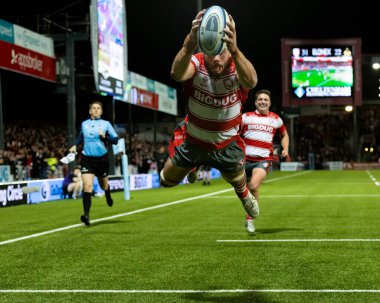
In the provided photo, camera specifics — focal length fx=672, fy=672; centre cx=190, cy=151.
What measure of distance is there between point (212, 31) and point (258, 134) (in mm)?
5921

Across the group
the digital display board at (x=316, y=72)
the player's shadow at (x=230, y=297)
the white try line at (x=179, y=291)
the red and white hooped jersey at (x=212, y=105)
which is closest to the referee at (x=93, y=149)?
the red and white hooped jersey at (x=212, y=105)

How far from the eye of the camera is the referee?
1188cm

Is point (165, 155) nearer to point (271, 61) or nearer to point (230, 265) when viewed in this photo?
point (230, 265)

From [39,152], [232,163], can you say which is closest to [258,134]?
[232,163]

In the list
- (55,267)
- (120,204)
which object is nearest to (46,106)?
(120,204)

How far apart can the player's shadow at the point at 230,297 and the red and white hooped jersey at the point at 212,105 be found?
1504 mm

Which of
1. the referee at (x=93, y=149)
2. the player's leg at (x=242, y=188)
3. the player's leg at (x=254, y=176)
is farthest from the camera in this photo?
the referee at (x=93, y=149)

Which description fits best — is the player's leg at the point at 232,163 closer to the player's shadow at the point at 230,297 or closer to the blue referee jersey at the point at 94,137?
the player's shadow at the point at 230,297

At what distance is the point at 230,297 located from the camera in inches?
228

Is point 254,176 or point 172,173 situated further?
point 254,176

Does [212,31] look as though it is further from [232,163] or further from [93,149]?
[93,149]

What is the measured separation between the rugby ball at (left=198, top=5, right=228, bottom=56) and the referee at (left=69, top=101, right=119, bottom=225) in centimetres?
708

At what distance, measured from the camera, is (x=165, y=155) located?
29.5 meters

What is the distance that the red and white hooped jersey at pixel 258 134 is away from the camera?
10.7 meters
